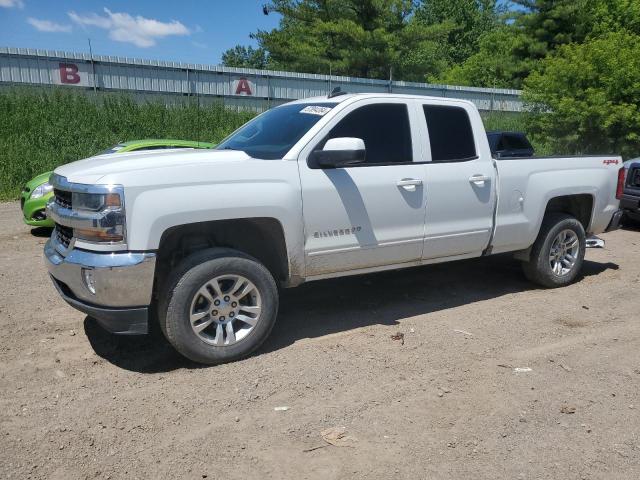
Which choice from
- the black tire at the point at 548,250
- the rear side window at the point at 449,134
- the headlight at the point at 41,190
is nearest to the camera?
the rear side window at the point at 449,134

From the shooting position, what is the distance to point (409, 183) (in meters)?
4.82

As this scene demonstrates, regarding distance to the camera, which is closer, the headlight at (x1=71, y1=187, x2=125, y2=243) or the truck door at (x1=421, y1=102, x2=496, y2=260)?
the headlight at (x1=71, y1=187, x2=125, y2=243)

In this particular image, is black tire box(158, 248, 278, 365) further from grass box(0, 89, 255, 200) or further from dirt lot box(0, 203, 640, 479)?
grass box(0, 89, 255, 200)

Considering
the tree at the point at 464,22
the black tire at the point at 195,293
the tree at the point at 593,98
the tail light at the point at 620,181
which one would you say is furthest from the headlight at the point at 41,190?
the tree at the point at 464,22

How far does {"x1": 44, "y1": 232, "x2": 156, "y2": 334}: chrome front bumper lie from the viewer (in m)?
3.65

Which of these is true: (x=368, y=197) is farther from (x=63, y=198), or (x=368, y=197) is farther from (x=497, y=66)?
(x=497, y=66)

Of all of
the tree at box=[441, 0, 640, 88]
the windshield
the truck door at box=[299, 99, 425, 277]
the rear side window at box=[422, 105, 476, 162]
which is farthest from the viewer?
the tree at box=[441, 0, 640, 88]

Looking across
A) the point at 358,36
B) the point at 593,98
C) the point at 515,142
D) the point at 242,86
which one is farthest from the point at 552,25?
the point at 515,142

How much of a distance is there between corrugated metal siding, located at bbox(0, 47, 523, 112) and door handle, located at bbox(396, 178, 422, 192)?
49.8ft

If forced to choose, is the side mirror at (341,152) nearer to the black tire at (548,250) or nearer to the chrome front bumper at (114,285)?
the chrome front bumper at (114,285)

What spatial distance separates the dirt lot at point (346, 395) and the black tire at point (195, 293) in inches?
5.6

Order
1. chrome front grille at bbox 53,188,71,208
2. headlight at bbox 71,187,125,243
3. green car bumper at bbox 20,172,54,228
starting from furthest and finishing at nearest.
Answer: green car bumper at bbox 20,172,54,228, chrome front grille at bbox 53,188,71,208, headlight at bbox 71,187,125,243

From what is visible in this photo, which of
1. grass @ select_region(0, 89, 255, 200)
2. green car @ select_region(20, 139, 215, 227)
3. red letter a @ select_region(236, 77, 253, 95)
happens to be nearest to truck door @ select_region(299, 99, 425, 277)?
green car @ select_region(20, 139, 215, 227)

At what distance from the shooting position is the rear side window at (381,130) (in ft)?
15.5
